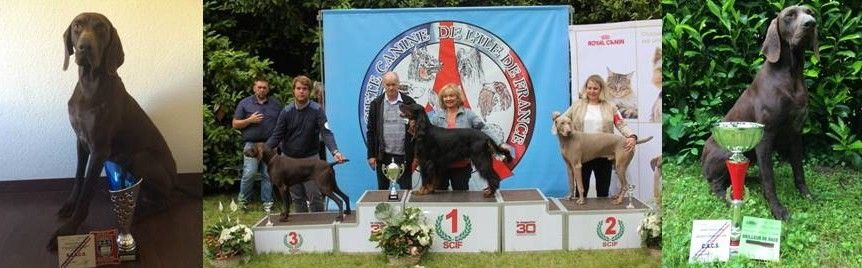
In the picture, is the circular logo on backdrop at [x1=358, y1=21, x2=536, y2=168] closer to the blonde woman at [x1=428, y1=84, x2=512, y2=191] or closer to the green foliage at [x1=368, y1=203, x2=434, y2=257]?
the blonde woman at [x1=428, y1=84, x2=512, y2=191]

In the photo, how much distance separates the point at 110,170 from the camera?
2.90 metres

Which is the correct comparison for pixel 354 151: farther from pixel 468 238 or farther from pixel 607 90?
pixel 607 90

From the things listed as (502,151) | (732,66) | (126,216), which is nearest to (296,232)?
(126,216)

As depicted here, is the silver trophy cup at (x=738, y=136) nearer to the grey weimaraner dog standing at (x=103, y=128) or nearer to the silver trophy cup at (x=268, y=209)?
the silver trophy cup at (x=268, y=209)

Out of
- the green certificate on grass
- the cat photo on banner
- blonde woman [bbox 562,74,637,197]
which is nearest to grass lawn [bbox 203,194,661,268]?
the green certificate on grass

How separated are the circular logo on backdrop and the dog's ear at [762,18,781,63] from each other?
35.4 inches

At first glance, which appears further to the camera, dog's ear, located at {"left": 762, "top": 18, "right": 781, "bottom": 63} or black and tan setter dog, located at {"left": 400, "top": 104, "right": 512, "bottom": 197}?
black and tan setter dog, located at {"left": 400, "top": 104, "right": 512, "bottom": 197}

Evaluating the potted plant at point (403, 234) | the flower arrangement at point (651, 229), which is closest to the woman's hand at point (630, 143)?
the flower arrangement at point (651, 229)

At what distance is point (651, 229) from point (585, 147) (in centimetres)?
43

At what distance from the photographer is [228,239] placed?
298 cm

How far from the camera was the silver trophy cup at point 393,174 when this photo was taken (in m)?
2.98

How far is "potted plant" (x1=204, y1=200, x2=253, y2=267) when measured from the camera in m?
2.98

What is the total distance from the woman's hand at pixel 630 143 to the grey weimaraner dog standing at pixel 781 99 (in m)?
0.36

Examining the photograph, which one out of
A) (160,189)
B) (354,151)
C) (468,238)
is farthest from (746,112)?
(160,189)
